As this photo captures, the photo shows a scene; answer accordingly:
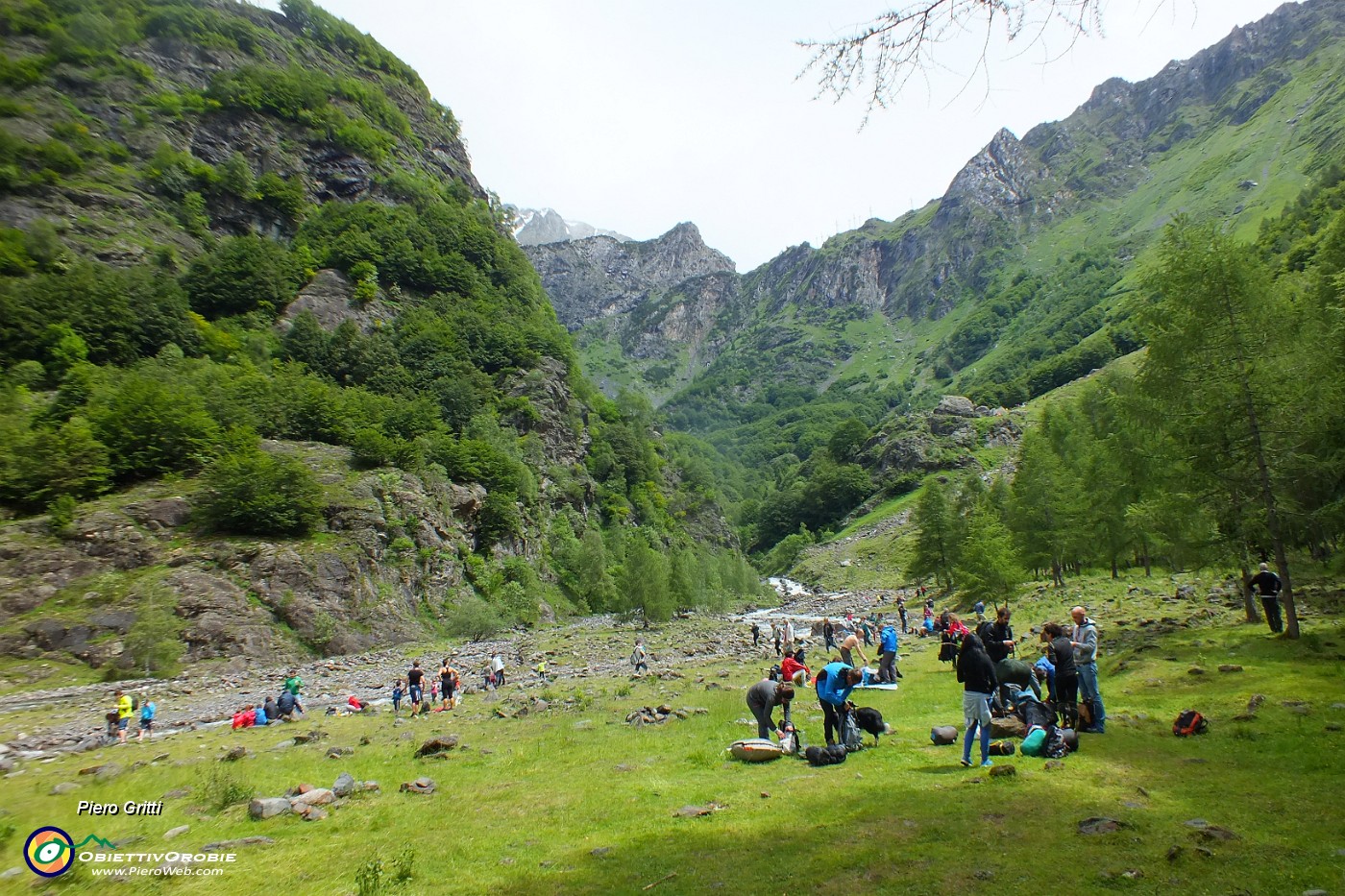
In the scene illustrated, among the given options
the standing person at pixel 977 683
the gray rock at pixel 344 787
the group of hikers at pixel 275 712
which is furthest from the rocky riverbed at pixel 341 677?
the standing person at pixel 977 683

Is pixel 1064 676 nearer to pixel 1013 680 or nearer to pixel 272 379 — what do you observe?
pixel 1013 680

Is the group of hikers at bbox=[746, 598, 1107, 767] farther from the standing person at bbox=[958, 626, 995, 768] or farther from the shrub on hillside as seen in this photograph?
the shrub on hillside

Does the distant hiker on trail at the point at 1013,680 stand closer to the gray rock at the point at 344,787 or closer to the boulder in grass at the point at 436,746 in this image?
the boulder in grass at the point at 436,746

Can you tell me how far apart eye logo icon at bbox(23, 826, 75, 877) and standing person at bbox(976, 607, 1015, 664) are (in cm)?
1539

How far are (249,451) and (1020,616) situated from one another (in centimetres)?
4702

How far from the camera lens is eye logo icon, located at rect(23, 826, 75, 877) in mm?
7133

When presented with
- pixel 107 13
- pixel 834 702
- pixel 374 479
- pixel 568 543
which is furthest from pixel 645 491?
pixel 107 13

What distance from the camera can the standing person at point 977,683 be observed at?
10047 millimetres

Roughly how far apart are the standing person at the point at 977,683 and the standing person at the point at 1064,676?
8.48ft
